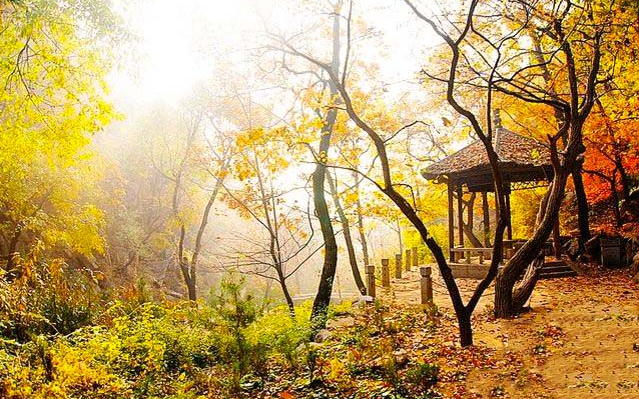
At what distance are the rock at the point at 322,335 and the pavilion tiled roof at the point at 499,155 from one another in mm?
7179

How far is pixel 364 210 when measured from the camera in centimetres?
1659

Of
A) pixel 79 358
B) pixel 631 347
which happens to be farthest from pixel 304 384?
pixel 631 347

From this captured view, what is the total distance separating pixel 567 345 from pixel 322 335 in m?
4.02

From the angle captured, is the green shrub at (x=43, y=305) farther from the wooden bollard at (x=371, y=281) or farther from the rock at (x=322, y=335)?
the wooden bollard at (x=371, y=281)

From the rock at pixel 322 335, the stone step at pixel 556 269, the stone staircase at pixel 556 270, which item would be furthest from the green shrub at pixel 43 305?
the stone step at pixel 556 269

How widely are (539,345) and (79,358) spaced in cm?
594

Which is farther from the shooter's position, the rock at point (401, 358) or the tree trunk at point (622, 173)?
the tree trunk at point (622, 173)

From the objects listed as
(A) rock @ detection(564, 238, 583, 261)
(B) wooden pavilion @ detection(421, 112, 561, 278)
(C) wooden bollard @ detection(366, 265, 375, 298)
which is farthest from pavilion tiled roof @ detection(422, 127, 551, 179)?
(C) wooden bollard @ detection(366, 265, 375, 298)

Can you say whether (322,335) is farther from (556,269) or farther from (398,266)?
(398,266)

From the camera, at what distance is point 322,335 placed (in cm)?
955

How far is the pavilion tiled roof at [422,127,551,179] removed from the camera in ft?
48.4

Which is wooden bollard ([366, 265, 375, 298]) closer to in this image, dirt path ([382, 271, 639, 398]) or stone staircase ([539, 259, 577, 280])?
dirt path ([382, 271, 639, 398])

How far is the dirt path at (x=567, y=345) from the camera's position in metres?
5.93

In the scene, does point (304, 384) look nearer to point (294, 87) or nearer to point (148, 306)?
point (148, 306)
